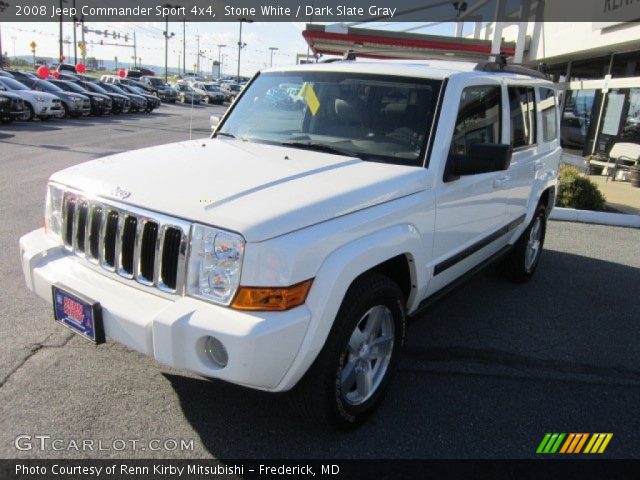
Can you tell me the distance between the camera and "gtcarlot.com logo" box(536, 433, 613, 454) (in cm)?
299

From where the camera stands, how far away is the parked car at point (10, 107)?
1780 centimetres

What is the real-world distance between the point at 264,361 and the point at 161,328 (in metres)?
0.47

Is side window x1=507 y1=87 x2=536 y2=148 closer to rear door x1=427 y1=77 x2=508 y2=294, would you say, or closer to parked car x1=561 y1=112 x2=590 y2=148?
rear door x1=427 y1=77 x2=508 y2=294

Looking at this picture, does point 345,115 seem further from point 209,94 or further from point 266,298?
point 209,94

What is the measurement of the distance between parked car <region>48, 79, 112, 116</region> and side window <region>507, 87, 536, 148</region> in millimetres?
23535

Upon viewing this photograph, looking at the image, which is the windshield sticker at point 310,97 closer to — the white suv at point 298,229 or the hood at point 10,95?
the white suv at point 298,229

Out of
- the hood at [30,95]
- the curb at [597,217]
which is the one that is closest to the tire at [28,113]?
the hood at [30,95]

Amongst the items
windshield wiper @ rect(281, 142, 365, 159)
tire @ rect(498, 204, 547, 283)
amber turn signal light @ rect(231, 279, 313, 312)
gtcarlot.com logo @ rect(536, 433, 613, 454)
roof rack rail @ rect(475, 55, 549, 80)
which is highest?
roof rack rail @ rect(475, 55, 549, 80)

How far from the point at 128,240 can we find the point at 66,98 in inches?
901

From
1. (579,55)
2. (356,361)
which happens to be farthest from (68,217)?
(579,55)

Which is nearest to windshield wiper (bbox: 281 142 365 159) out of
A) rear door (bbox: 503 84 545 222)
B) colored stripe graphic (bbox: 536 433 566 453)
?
rear door (bbox: 503 84 545 222)

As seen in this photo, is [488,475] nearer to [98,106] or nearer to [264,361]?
[264,361]

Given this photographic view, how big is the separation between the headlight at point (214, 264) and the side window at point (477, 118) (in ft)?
5.69

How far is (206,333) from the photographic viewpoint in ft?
7.59
